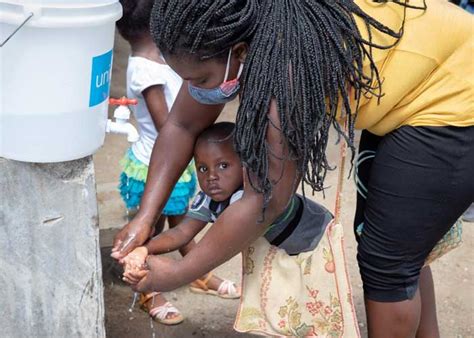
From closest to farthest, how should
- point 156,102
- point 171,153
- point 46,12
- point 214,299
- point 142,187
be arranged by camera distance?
1. point 46,12
2. point 171,153
3. point 156,102
4. point 142,187
5. point 214,299

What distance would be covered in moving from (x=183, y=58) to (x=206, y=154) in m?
0.51

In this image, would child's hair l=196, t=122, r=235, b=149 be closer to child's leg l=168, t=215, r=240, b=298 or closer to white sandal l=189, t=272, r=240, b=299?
child's leg l=168, t=215, r=240, b=298

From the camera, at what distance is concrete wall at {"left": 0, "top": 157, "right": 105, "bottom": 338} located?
2.02m

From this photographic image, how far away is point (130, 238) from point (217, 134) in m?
0.39

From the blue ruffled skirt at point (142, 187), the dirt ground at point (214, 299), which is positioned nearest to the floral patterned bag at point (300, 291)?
the dirt ground at point (214, 299)

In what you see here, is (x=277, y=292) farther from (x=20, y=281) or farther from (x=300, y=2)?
(x=300, y=2)

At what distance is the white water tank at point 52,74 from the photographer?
177 cm

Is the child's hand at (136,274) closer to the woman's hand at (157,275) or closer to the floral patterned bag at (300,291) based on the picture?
the woman's hand at (157,275)

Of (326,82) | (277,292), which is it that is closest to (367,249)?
(277,292)

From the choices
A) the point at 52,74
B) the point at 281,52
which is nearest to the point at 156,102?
the point at 52,74

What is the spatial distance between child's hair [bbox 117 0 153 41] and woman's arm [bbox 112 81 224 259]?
791 mm

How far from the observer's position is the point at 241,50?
1797mm

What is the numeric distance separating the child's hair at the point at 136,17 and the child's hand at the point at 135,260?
1134 millimetres

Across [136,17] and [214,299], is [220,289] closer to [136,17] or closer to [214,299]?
[214,299]
